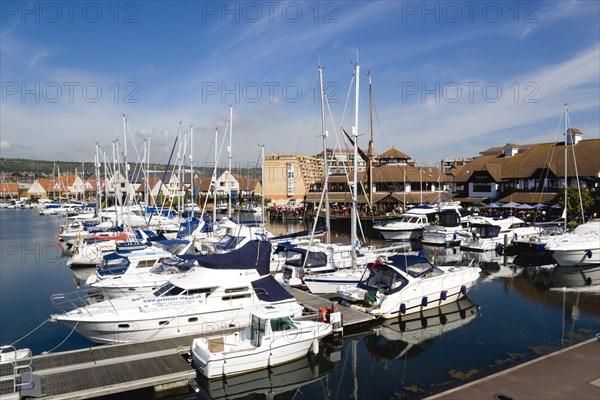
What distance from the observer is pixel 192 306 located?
1766 centimetres

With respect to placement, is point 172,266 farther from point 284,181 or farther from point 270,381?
Answer: point 284,181

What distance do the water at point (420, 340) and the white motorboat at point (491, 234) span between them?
10.1 meters

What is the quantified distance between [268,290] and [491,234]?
96.3ft

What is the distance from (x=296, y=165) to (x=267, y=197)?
10.6 m

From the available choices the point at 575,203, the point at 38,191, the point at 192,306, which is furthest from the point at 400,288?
the point at 38,191

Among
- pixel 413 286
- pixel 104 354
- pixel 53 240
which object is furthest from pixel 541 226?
pixel 53 240

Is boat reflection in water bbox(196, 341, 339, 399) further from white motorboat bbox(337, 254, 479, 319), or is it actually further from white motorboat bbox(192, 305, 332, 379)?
white motorboat bbox(337, 254, 479, 319)

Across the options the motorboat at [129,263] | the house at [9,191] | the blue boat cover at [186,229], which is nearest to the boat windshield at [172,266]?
the motorboat at [129,263]

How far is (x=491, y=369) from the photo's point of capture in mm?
15359

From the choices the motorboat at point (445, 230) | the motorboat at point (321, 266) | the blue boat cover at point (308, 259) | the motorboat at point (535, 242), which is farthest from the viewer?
the motorboat at point (445, 230)

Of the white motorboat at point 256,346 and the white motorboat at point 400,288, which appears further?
the white motorboat at point 400,288

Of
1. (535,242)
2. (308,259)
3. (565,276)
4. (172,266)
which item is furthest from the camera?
(535,242)

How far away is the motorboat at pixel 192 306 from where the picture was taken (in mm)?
16766

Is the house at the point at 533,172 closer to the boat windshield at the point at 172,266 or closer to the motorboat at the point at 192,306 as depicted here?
the boat windshield at the point at 172,266
